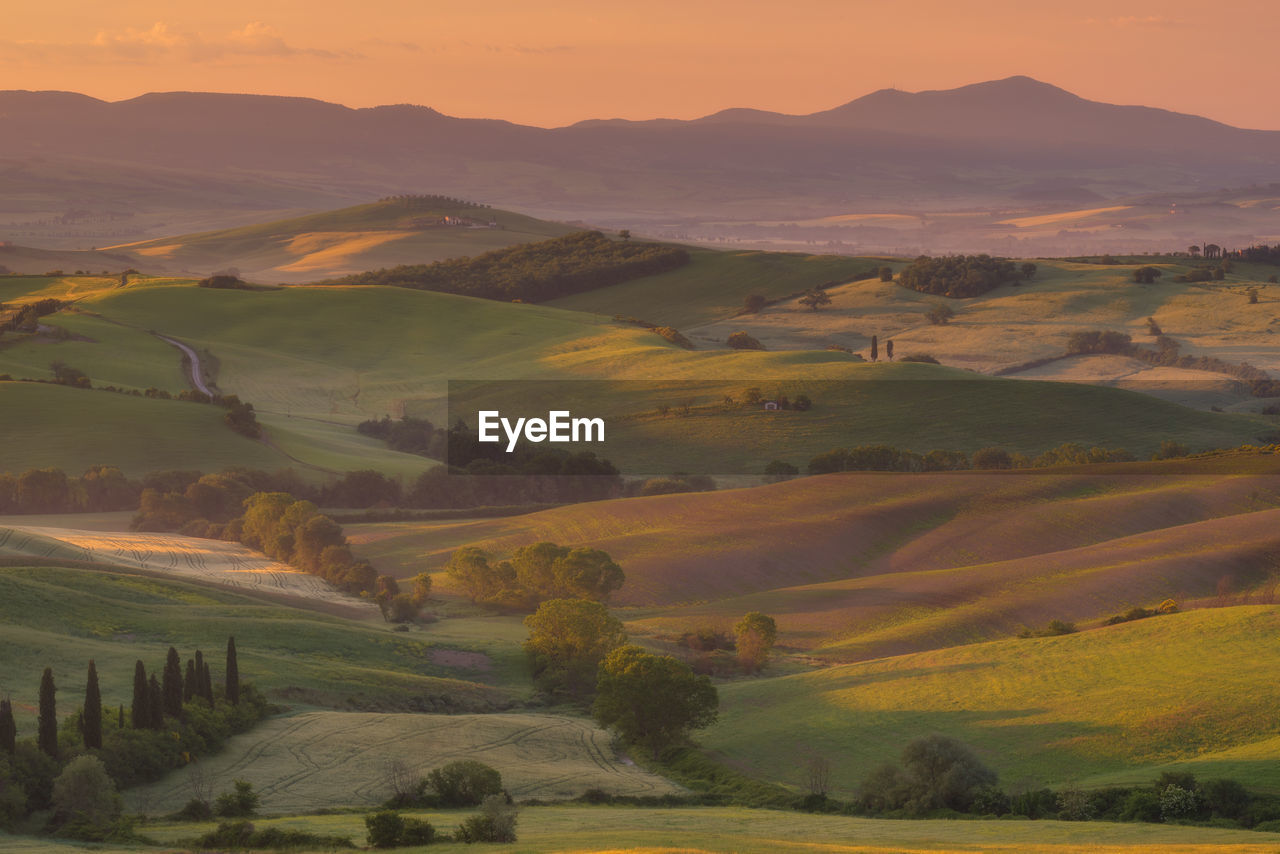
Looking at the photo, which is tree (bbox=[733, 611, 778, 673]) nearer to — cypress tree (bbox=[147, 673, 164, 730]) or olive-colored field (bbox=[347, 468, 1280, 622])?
olive-colored field (bbox=[347, 468, 1280, 622])


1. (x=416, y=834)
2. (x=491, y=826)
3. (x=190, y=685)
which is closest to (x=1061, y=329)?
(x=190, y=685)

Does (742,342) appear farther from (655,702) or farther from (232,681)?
(232,681)

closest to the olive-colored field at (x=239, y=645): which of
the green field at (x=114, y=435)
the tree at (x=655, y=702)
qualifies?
the tree at (x=655, y=702)

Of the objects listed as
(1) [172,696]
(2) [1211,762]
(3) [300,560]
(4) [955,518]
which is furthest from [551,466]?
(2) [1211,762]

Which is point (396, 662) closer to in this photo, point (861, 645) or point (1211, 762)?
point (861, 645)

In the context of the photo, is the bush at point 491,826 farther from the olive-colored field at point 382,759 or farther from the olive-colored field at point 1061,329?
the olive-colored field at point 1061,329

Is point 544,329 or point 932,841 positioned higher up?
point 544,329

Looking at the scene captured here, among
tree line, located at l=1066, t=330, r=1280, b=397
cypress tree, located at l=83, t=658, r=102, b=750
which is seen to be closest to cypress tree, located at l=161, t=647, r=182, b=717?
cypress tree, located at l=83, t=658, r=102, b=750
